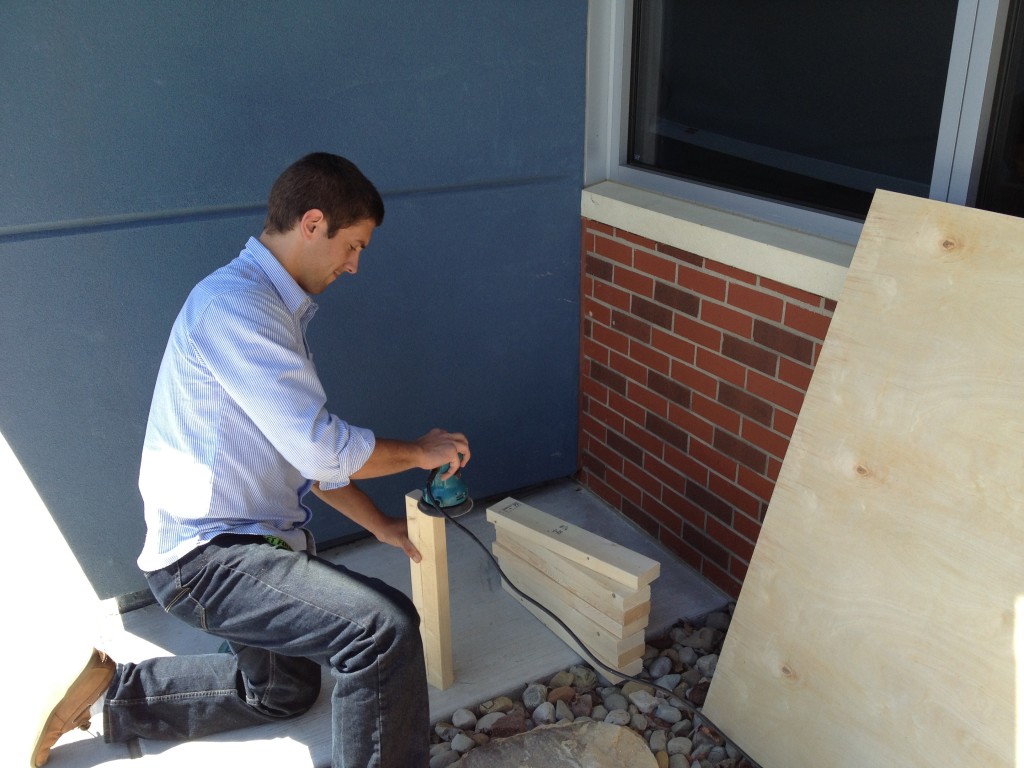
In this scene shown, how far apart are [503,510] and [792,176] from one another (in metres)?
1.51

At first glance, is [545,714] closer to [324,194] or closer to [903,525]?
[903,525]

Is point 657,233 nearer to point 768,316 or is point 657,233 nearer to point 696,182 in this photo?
point 696,182

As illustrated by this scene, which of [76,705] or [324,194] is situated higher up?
[324,194]

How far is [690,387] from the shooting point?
331cm

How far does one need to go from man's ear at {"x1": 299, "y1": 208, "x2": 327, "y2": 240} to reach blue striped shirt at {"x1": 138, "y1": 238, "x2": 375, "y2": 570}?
0.12 m

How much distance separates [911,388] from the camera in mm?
2156

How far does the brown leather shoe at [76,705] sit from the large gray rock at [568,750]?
1.07m

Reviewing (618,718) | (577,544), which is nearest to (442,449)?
(577,544)

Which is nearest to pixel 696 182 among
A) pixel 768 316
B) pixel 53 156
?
pixel 768 316

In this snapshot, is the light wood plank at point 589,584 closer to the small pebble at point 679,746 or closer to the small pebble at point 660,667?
the small pebble at point 660,667

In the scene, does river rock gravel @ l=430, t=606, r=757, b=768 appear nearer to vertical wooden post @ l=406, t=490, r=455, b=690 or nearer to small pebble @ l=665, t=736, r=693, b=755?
small pebble @ l=665, t=736, r=693, b=755

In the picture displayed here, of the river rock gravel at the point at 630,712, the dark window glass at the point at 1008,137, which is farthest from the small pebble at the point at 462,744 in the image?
the dark window glass at the point at 1008,137

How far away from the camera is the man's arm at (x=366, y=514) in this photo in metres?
2.73

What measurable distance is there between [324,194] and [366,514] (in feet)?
3.35
